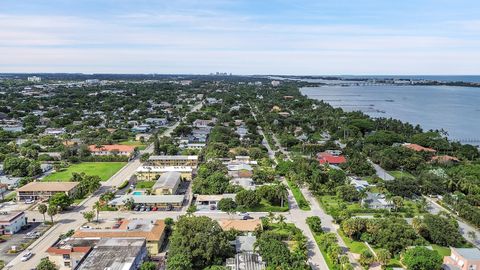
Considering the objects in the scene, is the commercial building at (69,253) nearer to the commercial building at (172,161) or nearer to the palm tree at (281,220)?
the palm tree at (281,220)

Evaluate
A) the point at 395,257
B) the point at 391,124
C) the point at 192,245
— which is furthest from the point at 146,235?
the point at 391,124

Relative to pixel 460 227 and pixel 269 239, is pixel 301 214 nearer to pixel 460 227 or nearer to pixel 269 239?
pixel 269 239

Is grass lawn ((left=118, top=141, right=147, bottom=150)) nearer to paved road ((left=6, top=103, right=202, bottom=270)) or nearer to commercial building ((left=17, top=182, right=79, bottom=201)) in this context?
paved road ((left=6, top=103, right=202, bottom=270))

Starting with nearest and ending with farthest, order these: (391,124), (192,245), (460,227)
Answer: (192,245), (460,227), (391,124)

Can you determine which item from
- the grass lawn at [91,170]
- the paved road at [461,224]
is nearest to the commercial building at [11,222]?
the grass lawn at [91,170]

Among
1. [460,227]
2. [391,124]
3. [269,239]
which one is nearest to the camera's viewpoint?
[269,239]

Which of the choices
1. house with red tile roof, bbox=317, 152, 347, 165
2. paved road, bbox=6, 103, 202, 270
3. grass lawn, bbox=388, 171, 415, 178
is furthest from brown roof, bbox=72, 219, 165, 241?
grass lawn, bbox=388, 171, 415, 178

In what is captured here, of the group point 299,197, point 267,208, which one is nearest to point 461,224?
point 299,197
